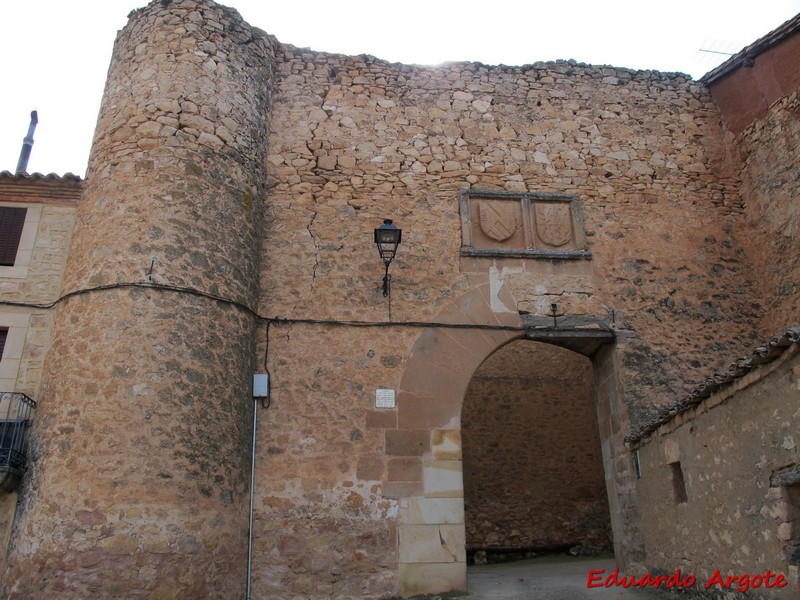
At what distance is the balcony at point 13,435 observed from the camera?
19.4 feet

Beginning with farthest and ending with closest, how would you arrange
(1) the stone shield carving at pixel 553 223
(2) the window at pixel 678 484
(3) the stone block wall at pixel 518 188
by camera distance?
(1) the stone shield carving at pixel 553 223
(3) the stone block wall at pixel 518 188
(2) the window at pixel 678 484

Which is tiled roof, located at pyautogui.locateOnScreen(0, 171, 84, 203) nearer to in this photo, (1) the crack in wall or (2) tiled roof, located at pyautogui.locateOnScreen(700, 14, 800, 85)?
(1) the crack in wall

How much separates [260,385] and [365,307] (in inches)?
56.2

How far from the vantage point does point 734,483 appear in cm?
499

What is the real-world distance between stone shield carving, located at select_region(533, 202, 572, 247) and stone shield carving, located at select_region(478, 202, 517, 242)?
32 cm

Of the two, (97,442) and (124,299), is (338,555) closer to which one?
(97,442)

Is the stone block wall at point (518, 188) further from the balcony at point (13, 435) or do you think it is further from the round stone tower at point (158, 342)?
the balcony at point (13, 435)

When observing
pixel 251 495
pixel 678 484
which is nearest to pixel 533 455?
pixel 678 484

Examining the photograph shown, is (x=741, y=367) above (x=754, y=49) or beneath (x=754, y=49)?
beneath

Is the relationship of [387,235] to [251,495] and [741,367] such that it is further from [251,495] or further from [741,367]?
[741,367]

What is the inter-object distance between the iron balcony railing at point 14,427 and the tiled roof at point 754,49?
9.30 meters

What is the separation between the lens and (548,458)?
12.3 metres

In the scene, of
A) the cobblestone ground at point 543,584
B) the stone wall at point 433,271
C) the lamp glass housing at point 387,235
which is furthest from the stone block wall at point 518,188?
the cobblestone ground at point 543,584

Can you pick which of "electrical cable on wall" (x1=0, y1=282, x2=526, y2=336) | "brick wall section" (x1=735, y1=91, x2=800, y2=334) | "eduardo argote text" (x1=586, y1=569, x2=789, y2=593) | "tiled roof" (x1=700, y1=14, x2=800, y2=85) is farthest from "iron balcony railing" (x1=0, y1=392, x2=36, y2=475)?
"tiled roof" (x1=700, y1=14, x2=800, y2=85)
